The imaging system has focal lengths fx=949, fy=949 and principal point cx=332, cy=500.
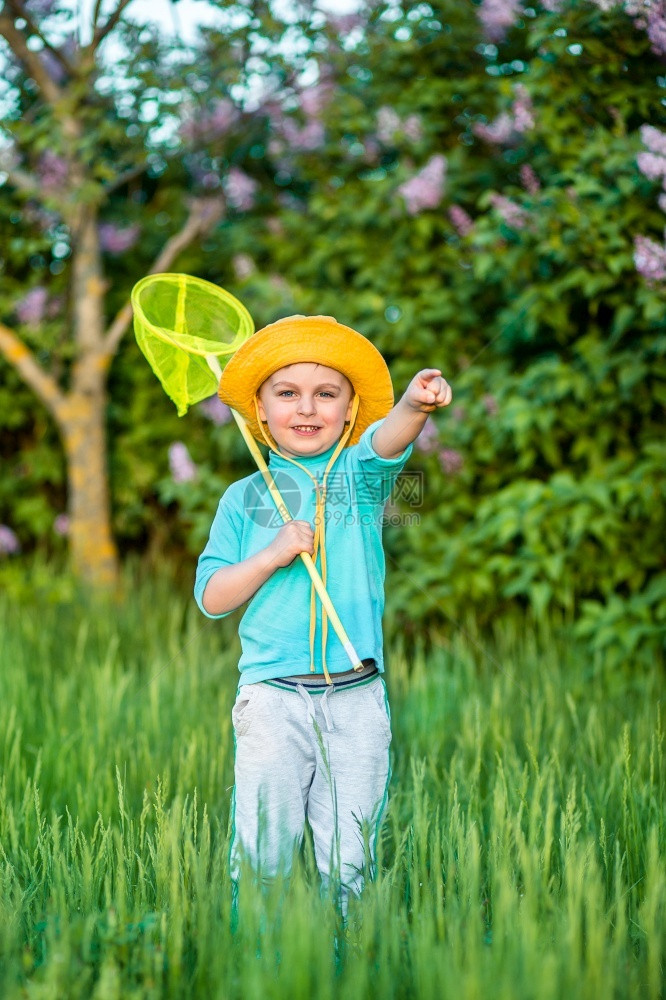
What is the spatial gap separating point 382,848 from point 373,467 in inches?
35.1

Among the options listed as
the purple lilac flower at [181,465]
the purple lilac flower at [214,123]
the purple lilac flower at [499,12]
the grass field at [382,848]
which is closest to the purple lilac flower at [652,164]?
the purple lilac flower at [499,12]

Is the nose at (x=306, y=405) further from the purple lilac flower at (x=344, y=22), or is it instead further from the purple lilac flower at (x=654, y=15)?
the purple lilac flower at (x=344, y=22)

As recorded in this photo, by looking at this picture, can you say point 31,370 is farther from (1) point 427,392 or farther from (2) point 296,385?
(1) point 427,392

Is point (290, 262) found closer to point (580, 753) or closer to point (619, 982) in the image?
point (580, 753)

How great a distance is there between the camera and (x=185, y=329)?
2148mm

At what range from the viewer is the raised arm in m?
1.68

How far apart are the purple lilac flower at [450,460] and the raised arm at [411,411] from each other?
6.16 feet

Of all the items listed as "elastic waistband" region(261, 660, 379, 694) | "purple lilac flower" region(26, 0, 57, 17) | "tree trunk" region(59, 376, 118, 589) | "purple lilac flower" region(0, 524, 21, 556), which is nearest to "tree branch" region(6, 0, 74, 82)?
"purple lilac flower" region(26, 0, 57, 17)

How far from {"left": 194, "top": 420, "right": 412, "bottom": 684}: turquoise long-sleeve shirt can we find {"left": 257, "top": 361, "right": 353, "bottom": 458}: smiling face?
6cm

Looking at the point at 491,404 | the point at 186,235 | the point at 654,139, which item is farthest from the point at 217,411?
the point at 654,139

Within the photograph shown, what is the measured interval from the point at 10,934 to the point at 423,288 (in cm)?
305

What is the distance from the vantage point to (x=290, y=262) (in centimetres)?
454

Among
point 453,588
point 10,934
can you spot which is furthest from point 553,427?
point 10,934

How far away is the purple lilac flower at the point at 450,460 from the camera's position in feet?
12.0
